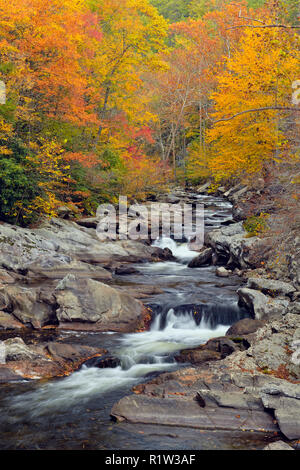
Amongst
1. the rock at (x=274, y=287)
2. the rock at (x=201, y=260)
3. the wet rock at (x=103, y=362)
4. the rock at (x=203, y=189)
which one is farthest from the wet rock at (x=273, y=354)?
the rock at (x=203, y=189)

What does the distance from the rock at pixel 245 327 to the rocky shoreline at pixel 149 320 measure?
24 millimetres

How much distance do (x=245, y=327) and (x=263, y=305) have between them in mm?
974

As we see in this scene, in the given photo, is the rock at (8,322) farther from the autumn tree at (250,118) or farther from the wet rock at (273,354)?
the autumn tree at (250,118)

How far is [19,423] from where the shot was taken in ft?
20.9

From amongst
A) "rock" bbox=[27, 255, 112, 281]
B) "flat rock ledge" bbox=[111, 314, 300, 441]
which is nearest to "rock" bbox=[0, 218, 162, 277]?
"rock" bbox=[27, 255, 112, 281]

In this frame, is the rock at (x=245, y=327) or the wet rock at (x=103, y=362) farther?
the rock at (x=245, y=327)

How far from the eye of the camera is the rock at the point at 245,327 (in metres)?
9.68

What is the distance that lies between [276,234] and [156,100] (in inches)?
1181

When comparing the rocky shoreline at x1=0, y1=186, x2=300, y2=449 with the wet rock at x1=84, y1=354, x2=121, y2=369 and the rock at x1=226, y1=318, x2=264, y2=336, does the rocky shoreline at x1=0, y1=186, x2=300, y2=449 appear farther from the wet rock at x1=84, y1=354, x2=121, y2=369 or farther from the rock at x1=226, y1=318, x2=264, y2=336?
the wet rock at x1=84, y1=354, x2=121, y2=369

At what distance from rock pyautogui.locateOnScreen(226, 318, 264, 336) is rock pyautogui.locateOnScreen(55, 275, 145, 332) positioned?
2568mm

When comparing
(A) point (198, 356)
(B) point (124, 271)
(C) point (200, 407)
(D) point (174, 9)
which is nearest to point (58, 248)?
(B) point (124, 271)

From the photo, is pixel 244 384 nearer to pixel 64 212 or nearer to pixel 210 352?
pixel 210 352

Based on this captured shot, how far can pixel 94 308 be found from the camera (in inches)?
425
